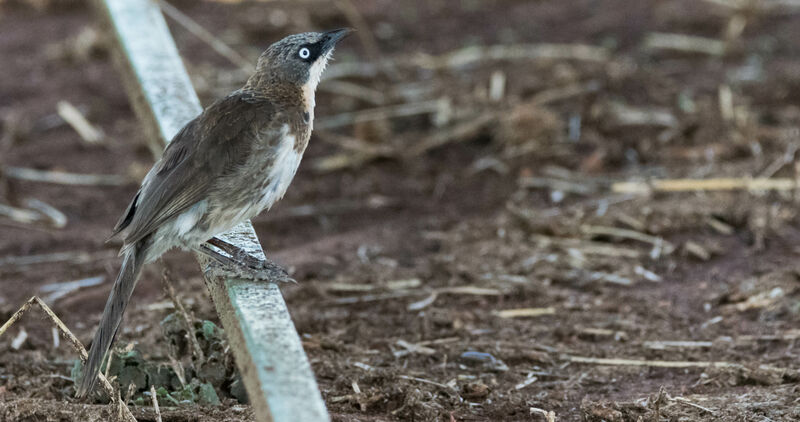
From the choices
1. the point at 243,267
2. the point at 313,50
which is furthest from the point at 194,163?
the point at 313,50

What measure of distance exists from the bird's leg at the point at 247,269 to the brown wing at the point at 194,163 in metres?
0.24

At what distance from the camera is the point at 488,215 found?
589 centimetres

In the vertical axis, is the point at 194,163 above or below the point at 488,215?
above

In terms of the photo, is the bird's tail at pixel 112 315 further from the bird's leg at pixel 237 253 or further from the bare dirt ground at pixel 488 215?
the bird's leg at pixel 237 253

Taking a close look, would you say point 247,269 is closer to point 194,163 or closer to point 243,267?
point 243,267

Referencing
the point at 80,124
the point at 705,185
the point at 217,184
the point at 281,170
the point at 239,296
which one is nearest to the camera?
the point at 239,296

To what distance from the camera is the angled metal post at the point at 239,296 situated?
9.10ft

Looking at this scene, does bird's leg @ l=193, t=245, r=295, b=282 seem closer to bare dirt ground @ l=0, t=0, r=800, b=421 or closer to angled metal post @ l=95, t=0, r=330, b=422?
angled metal post @ l=95, t=0, r=330, b=422

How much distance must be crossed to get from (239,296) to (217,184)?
544mm

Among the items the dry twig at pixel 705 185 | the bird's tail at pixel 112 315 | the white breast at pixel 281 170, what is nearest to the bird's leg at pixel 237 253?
the white breast at pixel 281 170

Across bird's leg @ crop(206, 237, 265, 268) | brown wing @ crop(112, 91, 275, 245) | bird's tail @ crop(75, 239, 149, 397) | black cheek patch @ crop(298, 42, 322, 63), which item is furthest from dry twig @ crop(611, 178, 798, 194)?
bird's tail @ crop(75, 239, 149, 397)

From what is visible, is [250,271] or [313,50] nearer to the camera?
[250,271]

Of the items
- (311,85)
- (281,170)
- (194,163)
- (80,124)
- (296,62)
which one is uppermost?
(80,124)

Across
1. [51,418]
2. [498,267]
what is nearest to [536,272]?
[498,267]
